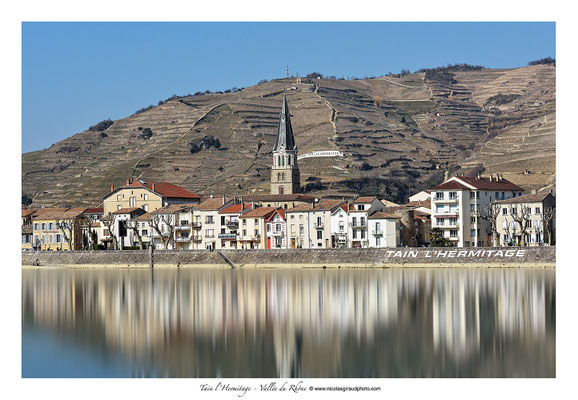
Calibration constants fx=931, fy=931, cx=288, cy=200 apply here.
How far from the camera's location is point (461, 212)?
75.2 metres

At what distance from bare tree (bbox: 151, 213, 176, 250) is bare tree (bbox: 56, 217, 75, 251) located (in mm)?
7872

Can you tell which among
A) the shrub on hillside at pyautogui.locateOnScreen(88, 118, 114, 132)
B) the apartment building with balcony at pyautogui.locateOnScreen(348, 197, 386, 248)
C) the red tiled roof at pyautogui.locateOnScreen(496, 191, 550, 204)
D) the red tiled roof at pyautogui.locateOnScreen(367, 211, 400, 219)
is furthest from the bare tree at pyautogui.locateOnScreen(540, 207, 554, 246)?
the shrub on hillside at pyautogui.locateOnScreen(88, 118, 114, 132)

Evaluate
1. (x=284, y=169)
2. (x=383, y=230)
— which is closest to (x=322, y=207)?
(x=383, y=230)

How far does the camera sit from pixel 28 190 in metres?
146

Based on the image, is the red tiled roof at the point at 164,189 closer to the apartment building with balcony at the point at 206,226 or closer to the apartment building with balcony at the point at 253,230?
the apartment building with balcony at the point at 206,226

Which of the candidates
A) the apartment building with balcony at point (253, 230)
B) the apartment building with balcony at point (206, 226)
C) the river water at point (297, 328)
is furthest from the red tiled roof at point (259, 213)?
the river water at point (297, 328)

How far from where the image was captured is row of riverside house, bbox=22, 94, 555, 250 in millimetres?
73812

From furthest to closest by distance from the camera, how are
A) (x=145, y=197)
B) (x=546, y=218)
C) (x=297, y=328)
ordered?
(x=145, y=197) → (x=546, y=218) → (x=297, y=328)

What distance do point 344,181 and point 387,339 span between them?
366ft

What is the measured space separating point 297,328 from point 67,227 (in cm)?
5757

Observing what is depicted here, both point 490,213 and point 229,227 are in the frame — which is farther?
point 229,227

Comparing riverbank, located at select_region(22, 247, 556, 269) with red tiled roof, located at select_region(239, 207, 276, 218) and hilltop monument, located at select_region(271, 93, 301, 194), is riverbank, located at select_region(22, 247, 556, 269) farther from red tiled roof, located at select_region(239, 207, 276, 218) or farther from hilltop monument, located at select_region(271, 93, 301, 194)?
hilltop monument, located at select_region(271, 93, 301, 194)

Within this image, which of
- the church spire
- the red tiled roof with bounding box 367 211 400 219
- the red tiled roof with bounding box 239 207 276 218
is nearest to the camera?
the red tiled roof with bounding box 367 211 400 219

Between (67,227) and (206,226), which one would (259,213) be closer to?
(206,226)
